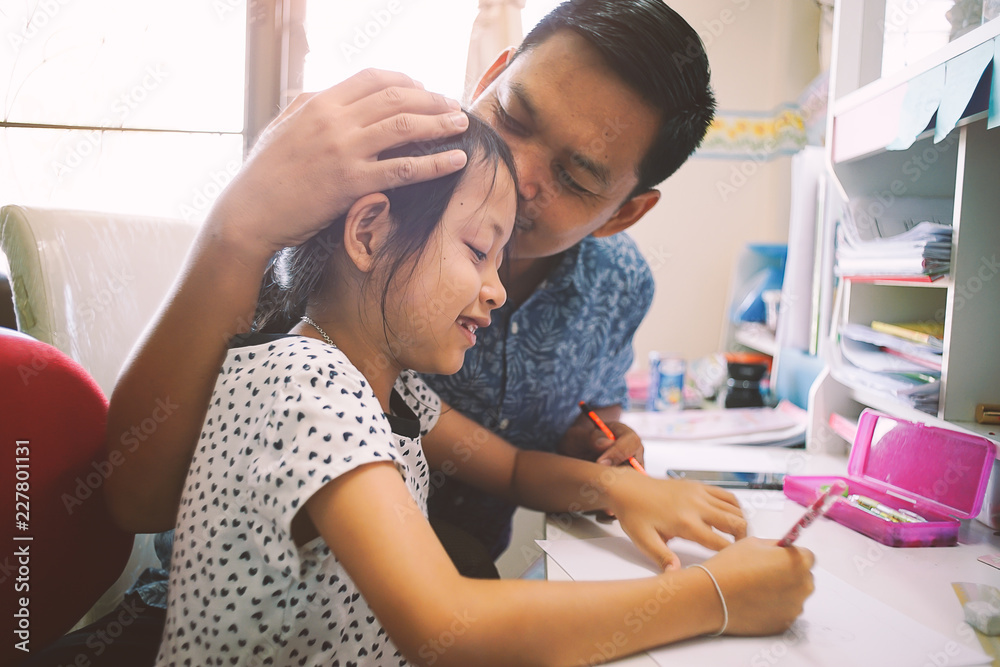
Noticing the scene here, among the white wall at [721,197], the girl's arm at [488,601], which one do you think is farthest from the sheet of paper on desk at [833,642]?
the white wall at [721,197]

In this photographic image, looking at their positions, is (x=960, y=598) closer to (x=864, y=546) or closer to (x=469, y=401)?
(x=864, y=546)

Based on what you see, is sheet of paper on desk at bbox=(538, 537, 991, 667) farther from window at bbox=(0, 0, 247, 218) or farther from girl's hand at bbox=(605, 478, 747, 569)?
window at bbox=(0, 0, 247, 218)

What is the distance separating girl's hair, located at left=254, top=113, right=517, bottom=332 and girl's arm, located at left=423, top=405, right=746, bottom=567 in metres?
0.29

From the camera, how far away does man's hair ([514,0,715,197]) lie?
868 mm

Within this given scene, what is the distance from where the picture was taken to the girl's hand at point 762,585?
1.76 feet

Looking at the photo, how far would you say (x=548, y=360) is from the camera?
1168 mm

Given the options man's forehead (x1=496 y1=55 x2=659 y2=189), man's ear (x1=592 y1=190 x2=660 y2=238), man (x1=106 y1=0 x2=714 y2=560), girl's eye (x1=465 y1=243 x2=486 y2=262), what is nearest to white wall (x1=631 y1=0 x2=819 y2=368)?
man (x1=106 y1=0 x2=714 y2=560)

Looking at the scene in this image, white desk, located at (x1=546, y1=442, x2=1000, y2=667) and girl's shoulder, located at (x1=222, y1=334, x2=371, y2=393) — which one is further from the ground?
girl's shoulder, located at (x1=222, y1=334, x2=371, y2=393)

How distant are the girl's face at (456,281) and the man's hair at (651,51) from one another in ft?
0.99

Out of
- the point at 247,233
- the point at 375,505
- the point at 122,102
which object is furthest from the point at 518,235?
the point at 122,102

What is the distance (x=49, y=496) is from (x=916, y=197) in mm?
1351

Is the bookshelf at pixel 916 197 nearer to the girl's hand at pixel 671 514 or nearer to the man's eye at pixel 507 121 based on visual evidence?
the girl's hand at pixel 671 514

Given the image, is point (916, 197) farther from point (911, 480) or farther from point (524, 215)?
point (524, 215)

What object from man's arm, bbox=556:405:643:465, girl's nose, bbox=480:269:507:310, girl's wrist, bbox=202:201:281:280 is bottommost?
man's arm, bbox=556:405:643:465
